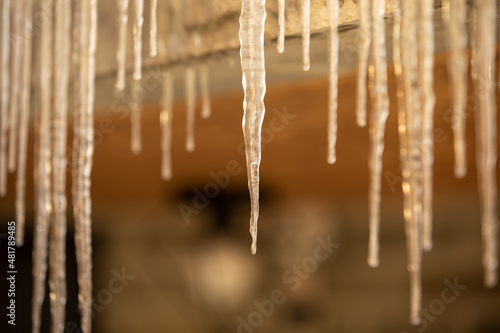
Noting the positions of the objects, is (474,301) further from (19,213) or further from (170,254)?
(19,213)

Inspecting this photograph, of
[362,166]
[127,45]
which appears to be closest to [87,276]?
[127,45]

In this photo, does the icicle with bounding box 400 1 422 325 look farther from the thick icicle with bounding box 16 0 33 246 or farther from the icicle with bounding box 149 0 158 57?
the thick icicle with bounding box 16 0 33 246

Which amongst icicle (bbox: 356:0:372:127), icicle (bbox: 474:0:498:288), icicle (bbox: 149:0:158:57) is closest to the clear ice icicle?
icicle (bbox: 149:0:158:57)

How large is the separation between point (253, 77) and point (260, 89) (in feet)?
0.06

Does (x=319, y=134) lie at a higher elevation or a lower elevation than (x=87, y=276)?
higher

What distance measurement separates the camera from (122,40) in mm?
1004

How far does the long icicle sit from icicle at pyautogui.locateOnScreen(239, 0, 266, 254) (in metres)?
0.36

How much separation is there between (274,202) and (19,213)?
60.7 inches

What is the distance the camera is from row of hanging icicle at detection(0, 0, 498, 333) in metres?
0.77

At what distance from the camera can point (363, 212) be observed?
2.62 meters

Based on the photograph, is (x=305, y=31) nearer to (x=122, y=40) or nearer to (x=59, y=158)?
(x=122, y=40)

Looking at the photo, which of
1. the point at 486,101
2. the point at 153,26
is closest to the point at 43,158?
the point at 153,26

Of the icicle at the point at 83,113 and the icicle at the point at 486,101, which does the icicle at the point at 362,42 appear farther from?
the icicle at the point at 83,113

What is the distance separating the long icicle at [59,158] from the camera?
3.44 feet
